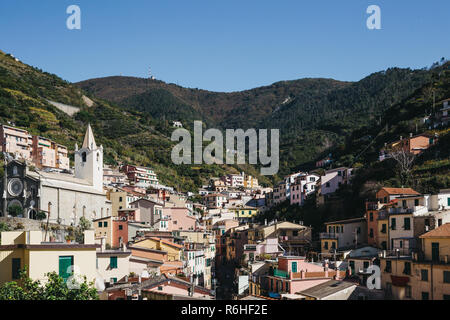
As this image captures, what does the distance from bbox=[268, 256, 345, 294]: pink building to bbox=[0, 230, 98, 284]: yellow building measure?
41.2 feet

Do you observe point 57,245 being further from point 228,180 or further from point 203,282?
point 228,180

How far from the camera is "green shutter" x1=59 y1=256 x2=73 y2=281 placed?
20083 mm

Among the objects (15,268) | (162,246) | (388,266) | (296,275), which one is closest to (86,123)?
(162,246)

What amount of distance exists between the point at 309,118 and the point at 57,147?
113m

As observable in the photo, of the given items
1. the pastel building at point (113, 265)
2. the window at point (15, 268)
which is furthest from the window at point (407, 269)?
the window at point (15, 268)

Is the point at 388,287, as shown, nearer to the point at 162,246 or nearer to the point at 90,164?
the point at 162,246

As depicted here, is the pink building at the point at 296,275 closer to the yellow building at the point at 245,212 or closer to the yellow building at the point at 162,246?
the yellow building at the point at 162,246

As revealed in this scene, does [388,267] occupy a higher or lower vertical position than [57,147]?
lower

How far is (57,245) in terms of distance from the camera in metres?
20.3

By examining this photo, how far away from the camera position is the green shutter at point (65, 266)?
20.1m

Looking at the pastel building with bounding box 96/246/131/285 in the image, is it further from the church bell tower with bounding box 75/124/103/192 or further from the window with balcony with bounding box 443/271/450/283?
the church bell tower with bounding box 75/124/103/192

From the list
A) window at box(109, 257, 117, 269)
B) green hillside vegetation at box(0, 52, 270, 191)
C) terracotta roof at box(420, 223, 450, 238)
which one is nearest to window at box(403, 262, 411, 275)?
terracotta roof at box(420, 223, 450, 238)

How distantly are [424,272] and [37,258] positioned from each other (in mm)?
18145
